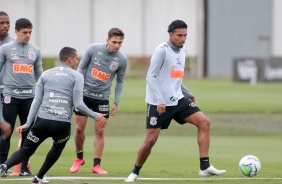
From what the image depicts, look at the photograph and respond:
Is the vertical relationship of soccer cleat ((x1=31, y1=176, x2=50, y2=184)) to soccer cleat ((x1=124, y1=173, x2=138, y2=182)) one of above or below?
above

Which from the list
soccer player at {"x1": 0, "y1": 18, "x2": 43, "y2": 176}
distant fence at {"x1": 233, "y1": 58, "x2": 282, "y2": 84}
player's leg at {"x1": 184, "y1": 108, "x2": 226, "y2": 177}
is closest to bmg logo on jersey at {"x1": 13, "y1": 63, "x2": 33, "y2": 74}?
soccer player at {"x1": 0, "y1": 18, "x2": 43, "y2": 176}

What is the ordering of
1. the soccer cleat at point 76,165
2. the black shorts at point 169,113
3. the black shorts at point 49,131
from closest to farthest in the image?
the black shorts at point 49,131, the black shorts at point 169,113, the soccer cleat at point 76,165

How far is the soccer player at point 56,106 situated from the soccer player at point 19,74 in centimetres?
158

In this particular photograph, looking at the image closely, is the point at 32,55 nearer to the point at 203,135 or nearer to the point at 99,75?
the point at 99,75

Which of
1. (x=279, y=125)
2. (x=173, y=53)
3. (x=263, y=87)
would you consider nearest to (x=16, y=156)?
(x=173, y=53)

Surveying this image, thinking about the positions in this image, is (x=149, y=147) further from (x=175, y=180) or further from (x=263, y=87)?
(x=263, y=87)

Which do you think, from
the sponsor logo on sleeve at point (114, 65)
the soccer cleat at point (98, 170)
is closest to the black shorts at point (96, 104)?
the sponsor logo on sleeve at point (114, 65)

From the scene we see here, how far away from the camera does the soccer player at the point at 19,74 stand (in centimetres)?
1359

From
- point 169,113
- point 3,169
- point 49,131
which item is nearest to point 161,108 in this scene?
point 169,113

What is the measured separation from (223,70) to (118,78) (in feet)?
139

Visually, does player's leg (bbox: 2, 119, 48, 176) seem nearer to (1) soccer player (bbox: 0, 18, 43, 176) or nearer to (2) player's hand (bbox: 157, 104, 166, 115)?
(1) soccer player (bbox: 0, 18, 43, 176)

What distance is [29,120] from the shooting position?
39.7 ft

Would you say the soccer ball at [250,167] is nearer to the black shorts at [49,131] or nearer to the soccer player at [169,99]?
the soccer player at [169,99]

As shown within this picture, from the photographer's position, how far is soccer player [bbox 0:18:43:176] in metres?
13.6
